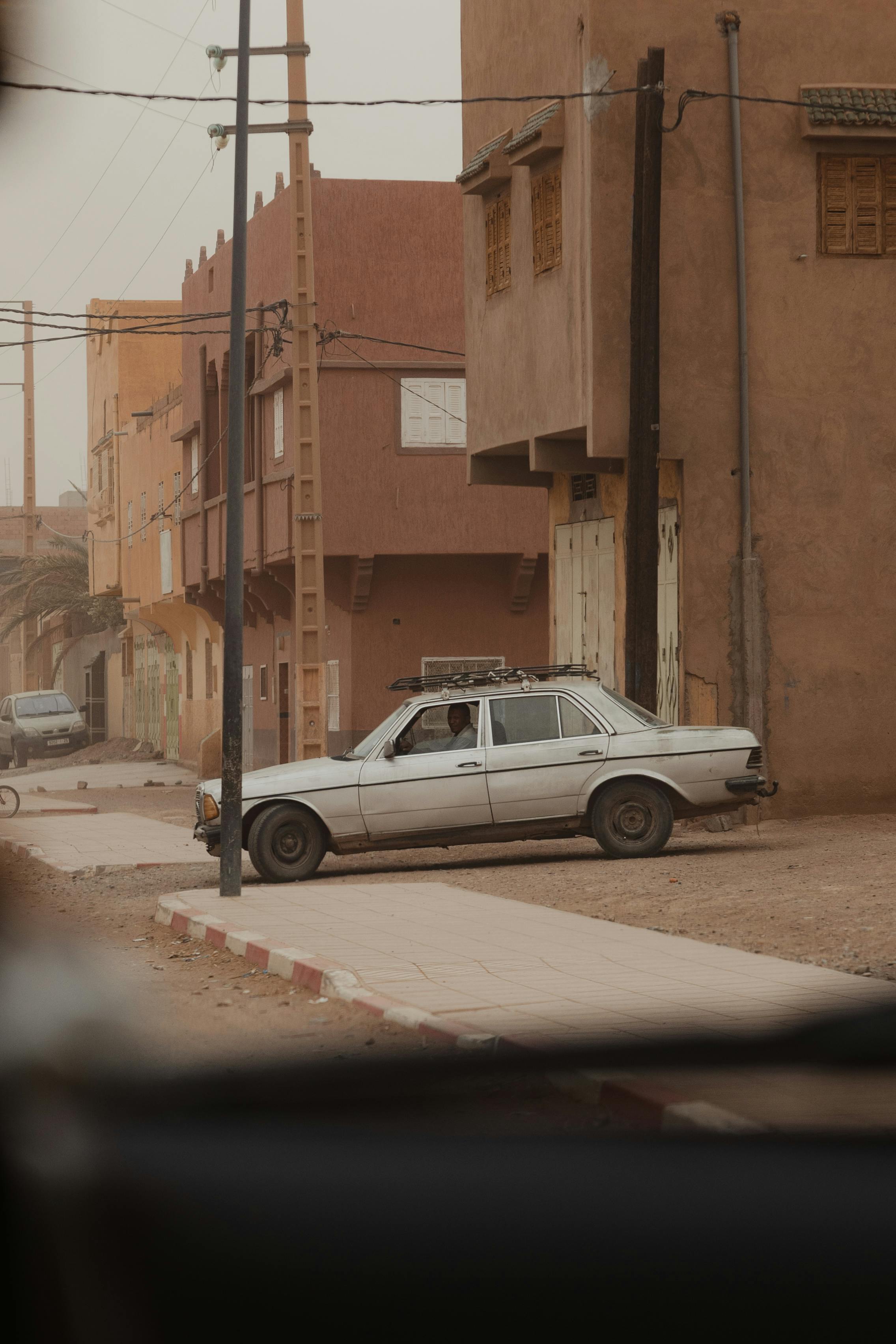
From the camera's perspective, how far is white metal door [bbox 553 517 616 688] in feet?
57.8

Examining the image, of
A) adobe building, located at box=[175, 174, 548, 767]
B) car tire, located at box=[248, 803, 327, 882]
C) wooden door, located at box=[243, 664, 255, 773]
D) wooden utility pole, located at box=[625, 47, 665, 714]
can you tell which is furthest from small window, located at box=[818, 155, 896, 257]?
wooden door, located at box=[243, 664, 255, 773]

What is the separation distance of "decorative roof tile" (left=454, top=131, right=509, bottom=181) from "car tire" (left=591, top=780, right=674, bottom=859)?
800 centimetres

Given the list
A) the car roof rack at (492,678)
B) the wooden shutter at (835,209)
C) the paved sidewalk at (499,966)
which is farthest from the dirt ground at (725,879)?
the wooden shutter at (835,209)

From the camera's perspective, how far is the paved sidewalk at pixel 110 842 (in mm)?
14820

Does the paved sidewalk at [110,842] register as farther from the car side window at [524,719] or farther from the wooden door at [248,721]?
the wooden door at [248,721]

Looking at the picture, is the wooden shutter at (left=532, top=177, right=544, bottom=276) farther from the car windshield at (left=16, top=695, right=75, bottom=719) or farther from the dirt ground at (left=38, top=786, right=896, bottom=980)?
the car windshield at (left=16, top=695, right=75, bottom=719)

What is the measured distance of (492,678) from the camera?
45.0 ft

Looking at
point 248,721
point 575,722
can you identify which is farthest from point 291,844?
point 248,721

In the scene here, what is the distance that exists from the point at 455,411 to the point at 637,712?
41.9 ft

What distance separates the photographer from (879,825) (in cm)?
1545

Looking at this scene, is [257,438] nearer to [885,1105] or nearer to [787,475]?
[787,475]

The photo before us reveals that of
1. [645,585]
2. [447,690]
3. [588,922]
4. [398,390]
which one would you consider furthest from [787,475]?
[398,390]

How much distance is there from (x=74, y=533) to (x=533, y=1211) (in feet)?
246

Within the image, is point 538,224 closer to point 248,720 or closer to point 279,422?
point 279,422
